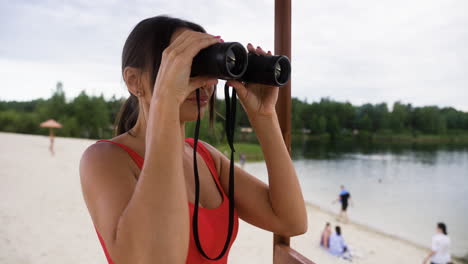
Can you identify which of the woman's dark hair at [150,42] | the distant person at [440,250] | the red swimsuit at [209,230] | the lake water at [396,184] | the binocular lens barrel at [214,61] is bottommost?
the lake water at [396,184]

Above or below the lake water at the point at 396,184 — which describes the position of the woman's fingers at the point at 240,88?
above

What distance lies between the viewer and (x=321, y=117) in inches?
828

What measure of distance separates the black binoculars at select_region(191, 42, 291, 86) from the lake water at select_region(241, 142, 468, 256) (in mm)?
10119

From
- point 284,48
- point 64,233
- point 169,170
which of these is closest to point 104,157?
point 169,170

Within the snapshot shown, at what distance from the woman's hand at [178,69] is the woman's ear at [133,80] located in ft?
0.47

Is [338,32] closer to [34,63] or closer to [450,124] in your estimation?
[450,124]

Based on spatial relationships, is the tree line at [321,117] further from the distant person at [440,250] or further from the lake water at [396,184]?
the distant person at [440,250]

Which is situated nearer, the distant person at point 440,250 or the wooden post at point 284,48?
the wooden post at point 284,48

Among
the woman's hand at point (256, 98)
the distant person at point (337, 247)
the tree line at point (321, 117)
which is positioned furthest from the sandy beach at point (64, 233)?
the tree line at point (321, 117)

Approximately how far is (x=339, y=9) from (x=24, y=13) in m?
25.3

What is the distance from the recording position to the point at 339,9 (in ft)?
94.2


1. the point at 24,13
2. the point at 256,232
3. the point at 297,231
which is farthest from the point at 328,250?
the point at 24,13

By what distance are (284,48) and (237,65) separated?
45 cm

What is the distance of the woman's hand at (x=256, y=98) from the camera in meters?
0.72
